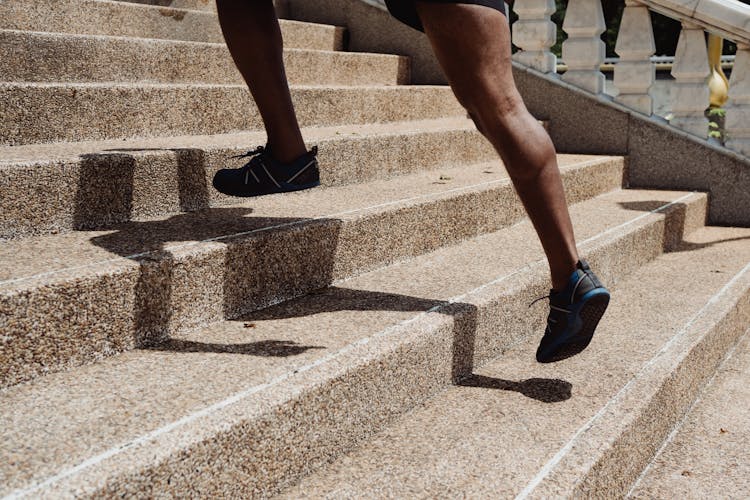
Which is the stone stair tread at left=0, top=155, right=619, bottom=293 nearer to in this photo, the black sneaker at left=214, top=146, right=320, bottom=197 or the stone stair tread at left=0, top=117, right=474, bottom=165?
the black sneaker at left=214, top=146, right=320, bottom=197

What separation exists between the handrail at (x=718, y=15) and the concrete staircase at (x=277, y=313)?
5.49 feet

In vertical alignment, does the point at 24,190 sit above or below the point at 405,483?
above

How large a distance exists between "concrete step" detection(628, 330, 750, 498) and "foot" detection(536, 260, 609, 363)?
44 centimetres

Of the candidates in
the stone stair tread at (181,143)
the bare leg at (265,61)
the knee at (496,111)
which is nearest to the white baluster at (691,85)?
the stone stair tread at (181,143)

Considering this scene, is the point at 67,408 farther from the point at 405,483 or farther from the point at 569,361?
the point at 569,361

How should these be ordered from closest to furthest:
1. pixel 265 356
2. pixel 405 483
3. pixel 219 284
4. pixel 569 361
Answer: pixel 405 483, pixel 265 356, pixel 219 284, pixel 569 361

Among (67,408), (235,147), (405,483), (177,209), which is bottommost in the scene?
(405,483)

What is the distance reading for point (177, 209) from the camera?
3.04 meters

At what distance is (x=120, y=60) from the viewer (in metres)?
3.96

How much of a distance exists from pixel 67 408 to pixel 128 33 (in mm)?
3219

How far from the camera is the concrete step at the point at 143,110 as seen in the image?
3.10 metres

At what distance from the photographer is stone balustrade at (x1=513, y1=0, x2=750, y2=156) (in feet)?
17.7

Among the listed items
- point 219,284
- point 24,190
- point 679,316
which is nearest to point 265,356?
point 219,284

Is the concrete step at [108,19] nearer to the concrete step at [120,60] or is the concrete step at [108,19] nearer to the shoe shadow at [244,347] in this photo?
the concrete step at [120,60]
